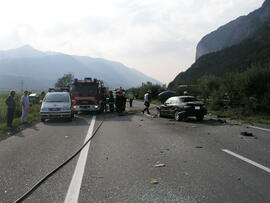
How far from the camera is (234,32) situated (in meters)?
141

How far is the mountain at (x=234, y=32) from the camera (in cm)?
12100

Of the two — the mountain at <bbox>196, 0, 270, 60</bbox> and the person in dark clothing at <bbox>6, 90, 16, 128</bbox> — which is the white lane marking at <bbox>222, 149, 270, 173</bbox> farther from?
the mountain at <bbox>196, 0, 270, 60</bbox>

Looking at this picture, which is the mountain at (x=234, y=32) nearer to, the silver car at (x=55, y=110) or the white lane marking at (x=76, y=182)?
the silver car at (x=55, y=110)

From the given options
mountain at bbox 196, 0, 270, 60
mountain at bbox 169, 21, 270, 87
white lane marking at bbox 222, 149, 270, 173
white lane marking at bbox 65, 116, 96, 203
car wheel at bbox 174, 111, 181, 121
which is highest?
mountain at bbox 196, 0, 270, 60

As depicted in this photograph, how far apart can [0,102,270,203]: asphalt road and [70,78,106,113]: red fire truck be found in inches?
436

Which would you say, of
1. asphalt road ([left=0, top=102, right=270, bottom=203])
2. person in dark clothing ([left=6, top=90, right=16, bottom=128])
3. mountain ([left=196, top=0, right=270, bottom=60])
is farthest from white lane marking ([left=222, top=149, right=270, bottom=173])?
mountain ([left=196, top=0, right=270, bottom=60])

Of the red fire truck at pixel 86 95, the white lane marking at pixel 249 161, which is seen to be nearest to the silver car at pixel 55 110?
the red fire truck at pixel 86 95

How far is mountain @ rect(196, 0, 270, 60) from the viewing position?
121 meters

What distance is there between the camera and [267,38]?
7825 centimetres

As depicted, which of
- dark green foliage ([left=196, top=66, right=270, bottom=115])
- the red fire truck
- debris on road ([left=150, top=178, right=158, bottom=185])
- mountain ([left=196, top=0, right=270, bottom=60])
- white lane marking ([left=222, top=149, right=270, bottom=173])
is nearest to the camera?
debris on road ([left=150, top=178, right=158, bottom=185])

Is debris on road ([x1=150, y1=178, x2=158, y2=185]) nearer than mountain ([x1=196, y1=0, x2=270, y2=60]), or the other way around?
debris on road ([x1=150, y1=178, x2=158, y2=185])

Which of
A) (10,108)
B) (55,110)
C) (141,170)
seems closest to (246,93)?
(55,110)

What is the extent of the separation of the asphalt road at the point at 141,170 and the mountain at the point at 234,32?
395ft

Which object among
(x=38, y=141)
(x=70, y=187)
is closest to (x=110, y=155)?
(x=70, y=187)
